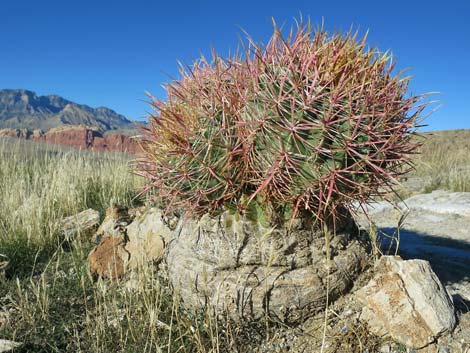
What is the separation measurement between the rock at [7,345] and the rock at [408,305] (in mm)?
2345

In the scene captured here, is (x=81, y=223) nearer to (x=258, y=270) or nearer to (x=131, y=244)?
(x=131, y=244)

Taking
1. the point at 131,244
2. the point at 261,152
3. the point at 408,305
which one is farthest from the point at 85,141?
the point at 408,305

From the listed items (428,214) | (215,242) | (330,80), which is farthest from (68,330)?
(428,214)

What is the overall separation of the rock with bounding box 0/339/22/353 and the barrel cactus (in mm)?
1412

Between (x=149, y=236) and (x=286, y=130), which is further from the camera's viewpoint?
(x=149, y=236)

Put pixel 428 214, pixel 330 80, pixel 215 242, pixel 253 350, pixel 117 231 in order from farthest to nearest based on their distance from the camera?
pixel 428 214 → pixel 117 231 → pixel 215 242 → pixel 253 350 → pixel 330 80

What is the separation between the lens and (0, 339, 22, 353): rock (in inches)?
102

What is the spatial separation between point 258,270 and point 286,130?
0.99 m

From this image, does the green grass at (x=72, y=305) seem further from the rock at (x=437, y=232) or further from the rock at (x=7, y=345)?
the rock at (x=437, y=232)

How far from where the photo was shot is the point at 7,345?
2.63m

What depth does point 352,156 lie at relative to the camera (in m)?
2.44

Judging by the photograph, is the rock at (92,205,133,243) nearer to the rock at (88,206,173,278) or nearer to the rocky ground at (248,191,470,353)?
the rock at (88,206,173,278)

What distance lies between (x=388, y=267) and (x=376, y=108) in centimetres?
115

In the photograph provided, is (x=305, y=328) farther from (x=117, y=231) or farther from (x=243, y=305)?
(x=117, y=231)
